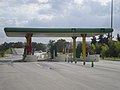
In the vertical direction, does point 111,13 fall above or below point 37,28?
above

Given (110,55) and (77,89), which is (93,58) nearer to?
(110,55)

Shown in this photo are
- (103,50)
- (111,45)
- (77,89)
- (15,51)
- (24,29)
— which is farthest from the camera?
(15,51)

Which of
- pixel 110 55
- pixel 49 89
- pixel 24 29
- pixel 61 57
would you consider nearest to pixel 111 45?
pixel 110 55

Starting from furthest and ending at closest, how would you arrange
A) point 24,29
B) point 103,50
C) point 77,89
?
point 103,50
point 24,29
point 77,89

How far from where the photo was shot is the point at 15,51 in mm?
171875

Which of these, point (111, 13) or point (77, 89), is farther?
point (111, 13)

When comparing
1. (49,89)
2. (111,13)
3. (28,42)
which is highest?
(111,13)

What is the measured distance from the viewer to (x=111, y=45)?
8644 centimetres

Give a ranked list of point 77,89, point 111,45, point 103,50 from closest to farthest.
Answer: point 77,89 < point 111,45 < point 103,50

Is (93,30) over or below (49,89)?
over

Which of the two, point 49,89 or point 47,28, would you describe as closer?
point 49,89

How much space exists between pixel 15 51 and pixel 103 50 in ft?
278

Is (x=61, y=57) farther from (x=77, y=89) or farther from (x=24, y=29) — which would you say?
(x=77, y=89)

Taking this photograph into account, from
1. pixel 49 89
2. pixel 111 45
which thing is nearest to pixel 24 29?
pixel 111 45
